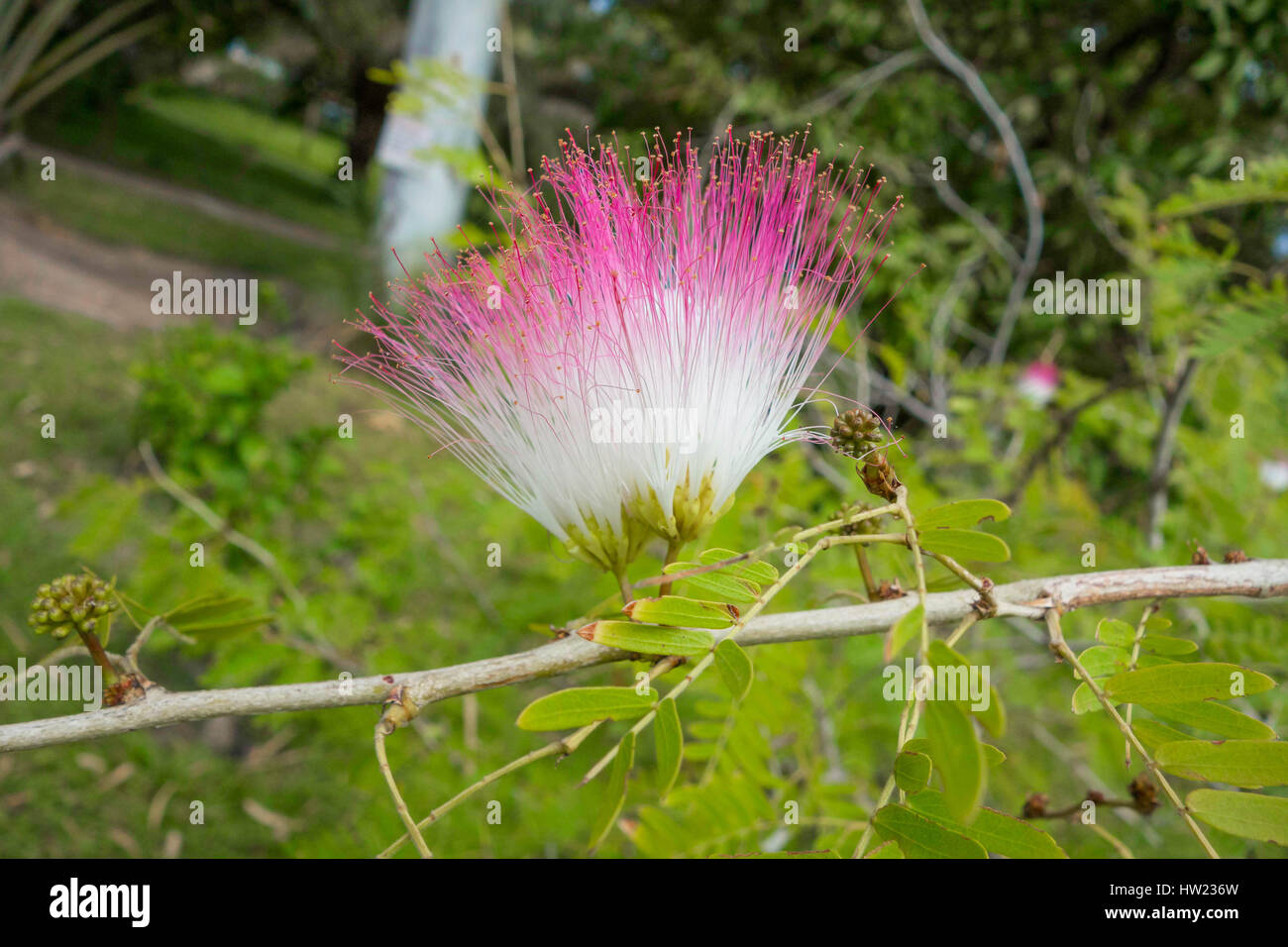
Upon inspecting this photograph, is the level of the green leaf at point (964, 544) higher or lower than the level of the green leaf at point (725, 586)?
higher

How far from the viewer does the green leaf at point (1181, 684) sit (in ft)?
2.15

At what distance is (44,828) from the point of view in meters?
2.40

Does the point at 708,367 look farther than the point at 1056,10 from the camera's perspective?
No

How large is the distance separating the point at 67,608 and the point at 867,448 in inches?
27.9

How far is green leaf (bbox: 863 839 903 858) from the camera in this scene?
0.63 metres

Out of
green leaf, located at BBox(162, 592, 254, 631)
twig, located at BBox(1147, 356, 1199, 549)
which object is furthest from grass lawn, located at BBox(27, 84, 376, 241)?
green leaf, located at BBox(162, 592, 254, 631)

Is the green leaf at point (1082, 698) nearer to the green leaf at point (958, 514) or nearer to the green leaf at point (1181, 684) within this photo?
the green leaf at point (1181, 684)

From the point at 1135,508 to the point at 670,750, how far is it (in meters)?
2.41

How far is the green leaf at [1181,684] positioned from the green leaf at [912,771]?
0.69 ft

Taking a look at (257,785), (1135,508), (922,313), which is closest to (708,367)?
(922,313)

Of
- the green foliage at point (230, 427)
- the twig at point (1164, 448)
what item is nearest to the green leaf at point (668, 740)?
the twig at point (1164, 448)

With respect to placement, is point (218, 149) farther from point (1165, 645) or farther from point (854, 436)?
point (1165, 645)
